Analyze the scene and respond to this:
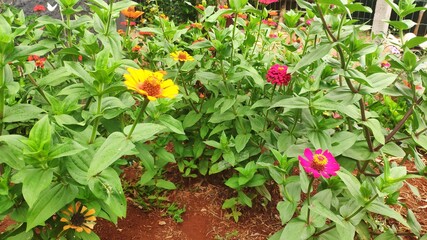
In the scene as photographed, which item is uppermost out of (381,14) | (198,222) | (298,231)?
(298,231)

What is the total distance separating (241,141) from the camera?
2205 mm

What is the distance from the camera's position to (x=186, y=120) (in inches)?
93.4

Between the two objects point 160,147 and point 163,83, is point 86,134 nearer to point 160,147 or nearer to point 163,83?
point 163,83

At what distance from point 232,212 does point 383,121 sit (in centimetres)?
138

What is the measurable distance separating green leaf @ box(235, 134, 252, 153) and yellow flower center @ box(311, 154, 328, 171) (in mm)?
735

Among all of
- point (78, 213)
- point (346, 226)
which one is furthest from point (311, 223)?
point (78, 213)

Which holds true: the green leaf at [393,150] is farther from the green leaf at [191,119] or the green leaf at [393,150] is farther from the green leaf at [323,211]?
the green leaf at [191,119]

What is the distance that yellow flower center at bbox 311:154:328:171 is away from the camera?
4.70 feet

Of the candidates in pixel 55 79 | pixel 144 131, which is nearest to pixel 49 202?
pixel 144 131

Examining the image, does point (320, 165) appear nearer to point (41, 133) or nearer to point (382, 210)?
point (382, 210)

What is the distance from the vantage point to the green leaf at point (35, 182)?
1.15 meters

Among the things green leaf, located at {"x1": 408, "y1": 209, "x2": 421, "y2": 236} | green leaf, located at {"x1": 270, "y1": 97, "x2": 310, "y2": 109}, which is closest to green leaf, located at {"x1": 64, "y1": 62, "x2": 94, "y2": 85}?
green leaf, located at {"x1": 270, "y1": 97, "x2": 310, "y2": 109}

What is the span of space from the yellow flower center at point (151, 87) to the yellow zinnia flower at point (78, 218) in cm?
66

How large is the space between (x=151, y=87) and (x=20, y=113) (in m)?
0.62
